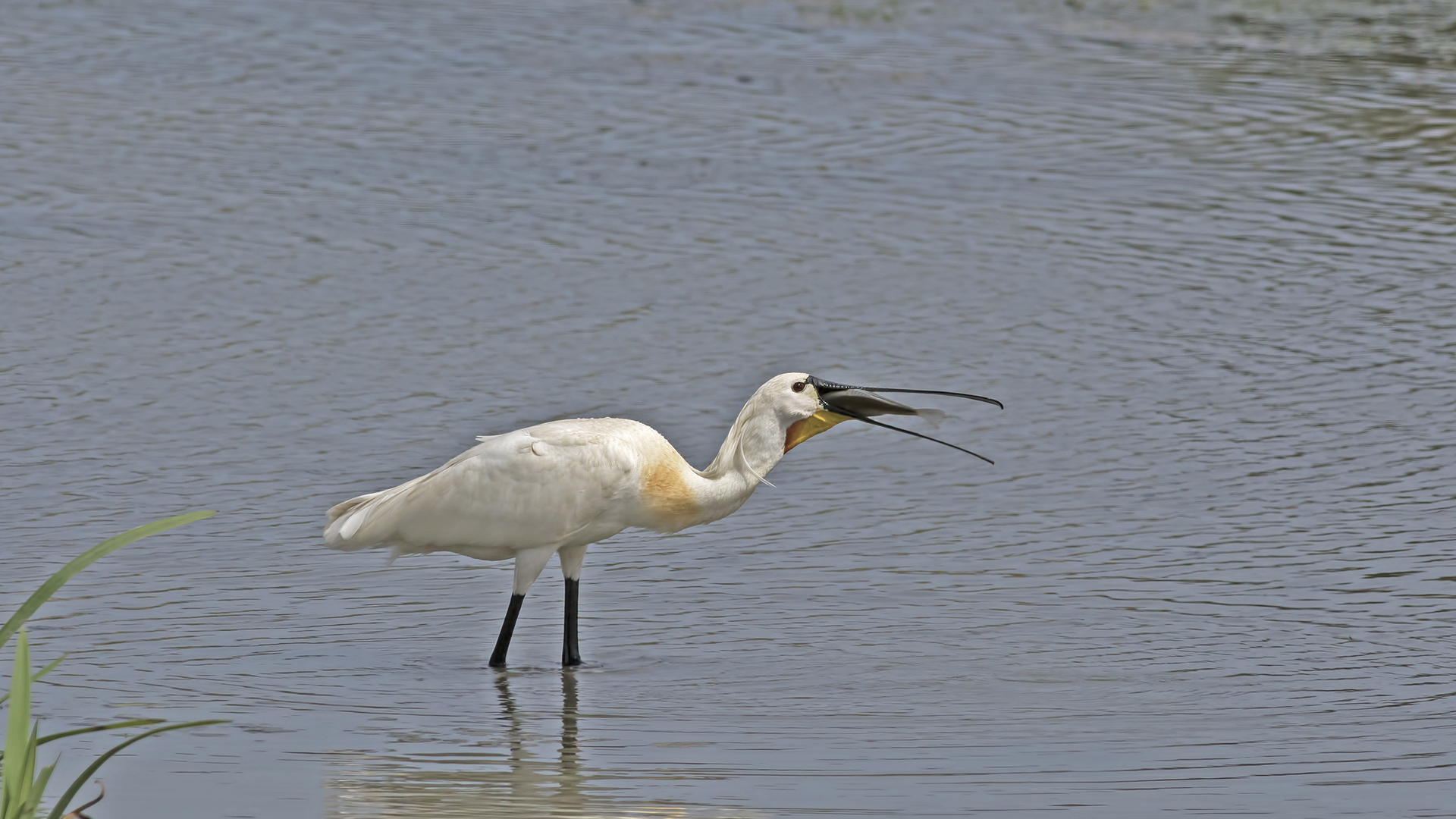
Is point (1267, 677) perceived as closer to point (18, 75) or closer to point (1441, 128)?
point (1441, 128)

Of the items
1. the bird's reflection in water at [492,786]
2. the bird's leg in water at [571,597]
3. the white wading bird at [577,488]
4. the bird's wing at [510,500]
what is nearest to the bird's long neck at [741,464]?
the white wading bird at [577,488]

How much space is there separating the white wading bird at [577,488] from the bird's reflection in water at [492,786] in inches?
29.5

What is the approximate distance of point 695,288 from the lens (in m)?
12.3

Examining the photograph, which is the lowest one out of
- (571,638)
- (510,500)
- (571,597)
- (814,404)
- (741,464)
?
(571,638)

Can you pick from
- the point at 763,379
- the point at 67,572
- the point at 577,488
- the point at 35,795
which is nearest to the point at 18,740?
the point at 35,795

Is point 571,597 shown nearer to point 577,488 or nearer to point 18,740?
point 577,488

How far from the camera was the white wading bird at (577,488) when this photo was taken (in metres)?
7.12

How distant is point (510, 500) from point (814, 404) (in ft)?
3.23

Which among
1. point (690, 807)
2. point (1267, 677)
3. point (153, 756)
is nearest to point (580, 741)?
point (690, 807)

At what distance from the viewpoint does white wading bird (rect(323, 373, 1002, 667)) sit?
712 cm

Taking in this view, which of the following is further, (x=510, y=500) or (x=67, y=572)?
(x=510, y=500)

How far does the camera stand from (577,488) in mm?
7086

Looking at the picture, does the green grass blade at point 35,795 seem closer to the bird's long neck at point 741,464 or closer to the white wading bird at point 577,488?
the white wading bird at point 577,488

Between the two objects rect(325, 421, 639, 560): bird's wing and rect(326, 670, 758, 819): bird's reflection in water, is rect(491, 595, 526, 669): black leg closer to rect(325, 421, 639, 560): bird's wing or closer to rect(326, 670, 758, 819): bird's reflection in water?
rect(325, 421, 639, 560): bird's wing
